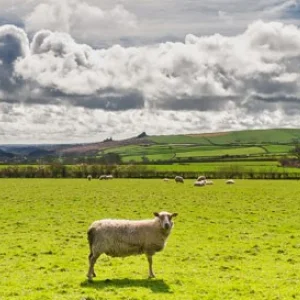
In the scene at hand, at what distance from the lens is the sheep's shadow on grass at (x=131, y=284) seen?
13.8m

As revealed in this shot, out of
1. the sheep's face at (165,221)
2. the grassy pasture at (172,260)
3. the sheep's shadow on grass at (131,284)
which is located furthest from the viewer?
the sheep's face at (165,221)

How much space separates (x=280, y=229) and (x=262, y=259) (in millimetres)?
8246

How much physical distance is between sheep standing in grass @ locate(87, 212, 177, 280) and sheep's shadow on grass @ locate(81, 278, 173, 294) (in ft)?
1.36

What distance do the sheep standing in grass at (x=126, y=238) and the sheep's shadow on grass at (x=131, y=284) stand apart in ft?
1.36

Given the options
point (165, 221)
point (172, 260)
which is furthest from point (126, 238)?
point (172, 260)

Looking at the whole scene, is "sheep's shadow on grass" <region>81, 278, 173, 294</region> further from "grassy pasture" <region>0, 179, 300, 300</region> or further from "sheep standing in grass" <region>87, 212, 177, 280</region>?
"sheep standing in grass" <region>87, 212, 177, 280</region>

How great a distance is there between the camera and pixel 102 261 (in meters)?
17.9

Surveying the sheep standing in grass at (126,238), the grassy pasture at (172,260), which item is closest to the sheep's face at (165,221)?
the sheep standing in grass at (126,238)

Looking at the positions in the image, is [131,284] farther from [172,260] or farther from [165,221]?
[172,260]

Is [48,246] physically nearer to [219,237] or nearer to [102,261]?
[102,261]

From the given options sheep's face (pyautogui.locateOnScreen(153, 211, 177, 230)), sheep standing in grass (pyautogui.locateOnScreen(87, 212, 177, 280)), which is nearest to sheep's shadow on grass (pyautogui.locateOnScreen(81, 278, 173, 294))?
sheep standing in grass (pyautogui.locateOnScreen(87, 212, 177, 280))

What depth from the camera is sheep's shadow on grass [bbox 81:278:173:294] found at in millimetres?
13797

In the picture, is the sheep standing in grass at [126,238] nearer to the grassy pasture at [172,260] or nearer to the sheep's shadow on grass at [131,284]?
the sheep's shadow on grass at [131,284]

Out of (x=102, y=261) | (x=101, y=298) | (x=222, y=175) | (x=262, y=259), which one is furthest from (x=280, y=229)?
(x=222, y=175)
